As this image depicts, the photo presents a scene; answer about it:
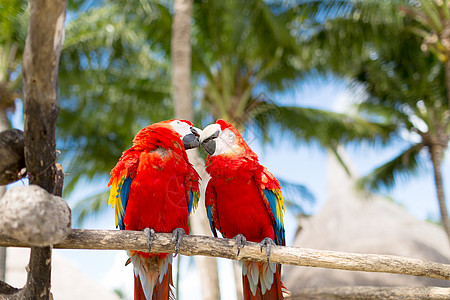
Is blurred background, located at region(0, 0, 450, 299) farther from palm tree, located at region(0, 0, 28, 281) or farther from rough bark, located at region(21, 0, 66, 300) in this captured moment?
rough bark, located at region(21, 0, 66, 300)

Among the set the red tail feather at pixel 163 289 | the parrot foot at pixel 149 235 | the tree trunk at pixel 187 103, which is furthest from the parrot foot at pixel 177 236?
the tree trunk at pixel 187 103

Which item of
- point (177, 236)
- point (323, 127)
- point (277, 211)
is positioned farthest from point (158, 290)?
point (323, 127)

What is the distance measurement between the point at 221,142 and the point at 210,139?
0.07 metres

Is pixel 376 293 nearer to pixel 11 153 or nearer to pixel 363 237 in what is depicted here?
pixel 11 153

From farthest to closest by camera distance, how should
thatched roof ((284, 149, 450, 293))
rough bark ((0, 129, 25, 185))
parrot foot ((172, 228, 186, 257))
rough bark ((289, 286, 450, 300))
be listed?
thatched roof ((284, 149, 450, 293)) → rough bark ((289, 286, 450, 300)) → parrot foot ((172, 228, 186, 257)) → rough bark ((0, 129, 25, 185))

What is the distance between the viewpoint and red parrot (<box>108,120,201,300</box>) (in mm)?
2377

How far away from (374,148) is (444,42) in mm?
2990

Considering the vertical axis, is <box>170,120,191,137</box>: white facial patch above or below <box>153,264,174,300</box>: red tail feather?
above

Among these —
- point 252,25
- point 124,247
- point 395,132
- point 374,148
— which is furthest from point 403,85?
point 124,247

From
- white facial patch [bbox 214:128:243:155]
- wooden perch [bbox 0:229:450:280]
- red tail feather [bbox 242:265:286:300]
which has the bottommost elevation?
red tail feather [bbox 242:265:286:300]

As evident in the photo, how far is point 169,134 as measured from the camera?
245 centimetres

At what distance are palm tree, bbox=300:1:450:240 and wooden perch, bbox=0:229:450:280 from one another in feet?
16.8

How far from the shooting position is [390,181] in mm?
8617

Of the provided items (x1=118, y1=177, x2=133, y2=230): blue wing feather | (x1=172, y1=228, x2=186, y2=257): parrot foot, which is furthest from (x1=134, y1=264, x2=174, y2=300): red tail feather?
(x1=118, y1=177, x2=133, y2=230): blue wing feather
